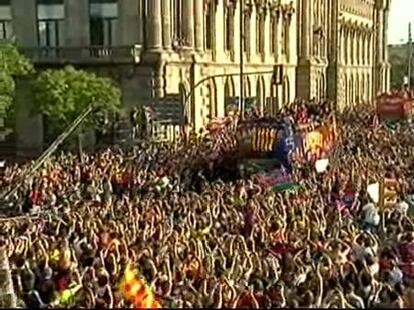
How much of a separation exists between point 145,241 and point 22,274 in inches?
104

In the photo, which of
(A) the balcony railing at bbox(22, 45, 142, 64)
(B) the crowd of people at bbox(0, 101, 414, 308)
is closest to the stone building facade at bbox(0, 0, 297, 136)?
(A) the balcony railing at bbox(22, 45, 142, 64)

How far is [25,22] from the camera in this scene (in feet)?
165

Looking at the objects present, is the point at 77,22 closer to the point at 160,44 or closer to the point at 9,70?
the point at 160,44

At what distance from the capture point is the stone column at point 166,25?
161 ft

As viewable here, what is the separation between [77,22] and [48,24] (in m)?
1.83

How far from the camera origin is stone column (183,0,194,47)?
52094 mm

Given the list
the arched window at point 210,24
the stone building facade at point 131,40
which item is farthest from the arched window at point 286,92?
the stone building facade at point 131,40

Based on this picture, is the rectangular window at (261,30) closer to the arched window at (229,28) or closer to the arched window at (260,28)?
the arched window at (260,28)

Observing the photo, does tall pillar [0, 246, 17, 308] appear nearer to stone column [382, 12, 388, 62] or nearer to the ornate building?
the ornate building

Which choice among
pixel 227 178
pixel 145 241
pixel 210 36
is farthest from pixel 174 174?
pixel 210 36

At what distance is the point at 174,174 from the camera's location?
99.3 ft

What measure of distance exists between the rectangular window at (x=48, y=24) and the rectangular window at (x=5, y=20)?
5.36ft

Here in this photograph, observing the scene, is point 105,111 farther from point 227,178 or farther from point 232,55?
point 232,55

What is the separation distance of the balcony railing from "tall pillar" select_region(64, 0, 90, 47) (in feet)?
2.43
